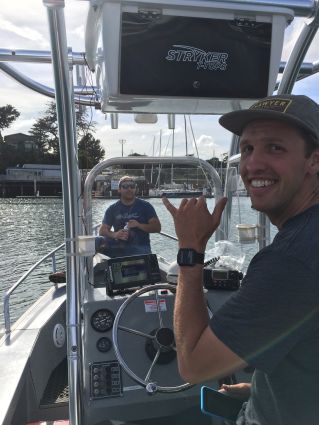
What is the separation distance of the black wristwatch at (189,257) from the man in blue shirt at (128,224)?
8.07ft

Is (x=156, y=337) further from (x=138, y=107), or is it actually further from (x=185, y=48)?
(x=185, y=48)

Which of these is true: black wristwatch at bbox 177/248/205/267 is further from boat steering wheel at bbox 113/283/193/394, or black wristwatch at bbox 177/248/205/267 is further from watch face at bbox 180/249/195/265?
boat steering wheel at bbox 113/283/193/394

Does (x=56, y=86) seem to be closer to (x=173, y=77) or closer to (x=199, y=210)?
(x=173, y=77)

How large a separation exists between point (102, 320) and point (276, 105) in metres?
1.79

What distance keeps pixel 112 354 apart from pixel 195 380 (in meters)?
1.46

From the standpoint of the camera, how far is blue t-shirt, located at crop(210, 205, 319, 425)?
977mm

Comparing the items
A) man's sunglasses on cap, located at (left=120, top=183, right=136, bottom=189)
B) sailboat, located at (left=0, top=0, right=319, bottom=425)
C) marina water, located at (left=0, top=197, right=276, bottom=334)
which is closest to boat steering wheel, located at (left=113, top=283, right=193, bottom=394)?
sailboat, located at (left=0, top=0, right=319, bottom=425)

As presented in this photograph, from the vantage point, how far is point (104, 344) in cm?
252

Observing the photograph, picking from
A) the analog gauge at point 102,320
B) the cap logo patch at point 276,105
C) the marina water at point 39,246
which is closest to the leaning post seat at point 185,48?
the marina water at point 39,246

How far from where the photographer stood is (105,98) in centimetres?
195

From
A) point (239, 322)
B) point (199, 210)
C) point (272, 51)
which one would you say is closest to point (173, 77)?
point (272, 51)

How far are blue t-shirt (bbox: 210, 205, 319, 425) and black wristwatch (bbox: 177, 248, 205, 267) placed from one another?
8.1 inches

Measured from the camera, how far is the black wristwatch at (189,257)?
1.25m

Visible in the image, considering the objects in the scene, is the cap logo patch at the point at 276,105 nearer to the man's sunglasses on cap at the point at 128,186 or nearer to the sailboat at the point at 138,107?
the sailboat at the point at 138,107
